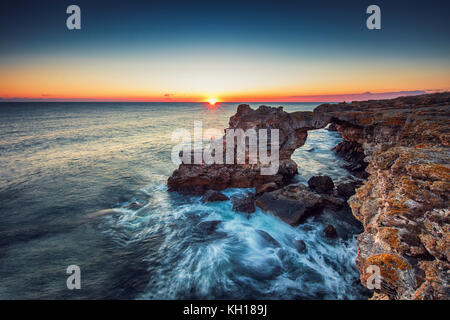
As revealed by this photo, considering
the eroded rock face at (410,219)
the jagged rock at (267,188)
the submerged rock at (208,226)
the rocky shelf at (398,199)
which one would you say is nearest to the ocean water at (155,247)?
the submerged rock at (208,226)

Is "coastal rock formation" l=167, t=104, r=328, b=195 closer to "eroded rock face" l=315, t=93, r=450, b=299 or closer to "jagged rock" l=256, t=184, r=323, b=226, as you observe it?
"jagged rock" l=256, t=184, r=323, b=226

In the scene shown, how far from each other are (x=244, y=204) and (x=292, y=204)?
275 centimetres

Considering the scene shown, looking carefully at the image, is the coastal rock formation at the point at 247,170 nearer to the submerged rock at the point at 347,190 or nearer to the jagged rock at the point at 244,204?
the jagged rock at the point at 244,204

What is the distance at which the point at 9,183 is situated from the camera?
15.9 metres

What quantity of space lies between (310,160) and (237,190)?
1232cm

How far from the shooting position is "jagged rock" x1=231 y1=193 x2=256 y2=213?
1142 cm

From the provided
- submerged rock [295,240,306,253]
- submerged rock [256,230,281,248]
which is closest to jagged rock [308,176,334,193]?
submerged rock [295,240,306,253]

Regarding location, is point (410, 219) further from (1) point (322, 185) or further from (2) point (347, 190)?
(1) point (322, 185)

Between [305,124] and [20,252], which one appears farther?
[305,124]

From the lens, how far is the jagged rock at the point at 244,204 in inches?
450

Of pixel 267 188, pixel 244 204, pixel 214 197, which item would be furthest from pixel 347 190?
pixel 214 197

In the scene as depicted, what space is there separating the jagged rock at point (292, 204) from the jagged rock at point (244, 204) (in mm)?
427

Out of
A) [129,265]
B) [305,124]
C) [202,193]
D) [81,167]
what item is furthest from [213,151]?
[81,167]
